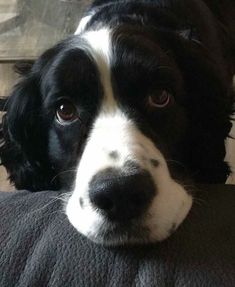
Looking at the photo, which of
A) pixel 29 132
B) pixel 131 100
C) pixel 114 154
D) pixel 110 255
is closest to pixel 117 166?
pixel 114 154

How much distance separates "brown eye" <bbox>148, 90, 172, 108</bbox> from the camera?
1.30 meters

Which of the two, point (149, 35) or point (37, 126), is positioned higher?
point (149, 35)

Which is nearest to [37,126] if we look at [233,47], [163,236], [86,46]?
[86,46]

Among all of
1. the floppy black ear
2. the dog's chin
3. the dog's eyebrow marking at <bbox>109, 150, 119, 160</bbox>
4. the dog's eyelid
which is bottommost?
the floppy black ear

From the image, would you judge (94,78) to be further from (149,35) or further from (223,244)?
(223,244)

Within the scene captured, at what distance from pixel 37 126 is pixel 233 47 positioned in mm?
1091

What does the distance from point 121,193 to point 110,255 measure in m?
0.10

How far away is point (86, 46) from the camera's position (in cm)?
136

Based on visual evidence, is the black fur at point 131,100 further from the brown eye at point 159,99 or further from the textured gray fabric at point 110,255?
the textured gray fabric at point 110,255

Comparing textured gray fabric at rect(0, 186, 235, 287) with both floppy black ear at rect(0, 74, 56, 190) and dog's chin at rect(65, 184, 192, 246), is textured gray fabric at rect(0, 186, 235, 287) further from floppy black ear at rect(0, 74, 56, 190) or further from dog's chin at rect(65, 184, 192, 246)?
floppy black ear at rect(0, 74, 56, 190)

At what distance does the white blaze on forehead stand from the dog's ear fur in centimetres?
12

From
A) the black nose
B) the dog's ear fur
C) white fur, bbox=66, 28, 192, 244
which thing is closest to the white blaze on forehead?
white fur, bbox=66, 28, 192, 244

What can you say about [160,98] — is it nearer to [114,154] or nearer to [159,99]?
[159,99]

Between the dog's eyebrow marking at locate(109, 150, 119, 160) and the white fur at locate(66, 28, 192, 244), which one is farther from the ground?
the dog's eyebrow marking at locate(109, 150, 119, 160)
